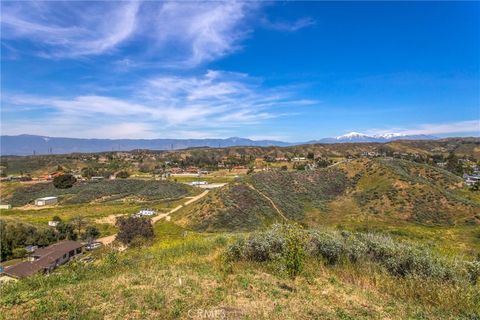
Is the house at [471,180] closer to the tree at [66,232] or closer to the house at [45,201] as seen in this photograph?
the tree at [66,232]

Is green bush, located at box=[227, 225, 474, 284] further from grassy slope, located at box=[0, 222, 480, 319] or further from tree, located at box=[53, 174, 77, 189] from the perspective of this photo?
tree, located at box=[53, 174, 77, 189]

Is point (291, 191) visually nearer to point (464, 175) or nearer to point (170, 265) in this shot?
point (170, 265)

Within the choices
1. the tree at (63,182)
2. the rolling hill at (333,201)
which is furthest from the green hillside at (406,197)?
the tree at (63,182)

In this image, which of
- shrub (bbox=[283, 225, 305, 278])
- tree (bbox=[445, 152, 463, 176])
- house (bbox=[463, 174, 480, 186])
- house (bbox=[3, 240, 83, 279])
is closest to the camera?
shrub (bbox=[283, 225, 305, 278])

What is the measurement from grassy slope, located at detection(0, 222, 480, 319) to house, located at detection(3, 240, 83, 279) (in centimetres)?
2046

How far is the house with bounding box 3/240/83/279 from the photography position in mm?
24969

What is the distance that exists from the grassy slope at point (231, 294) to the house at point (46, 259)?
20464 mm

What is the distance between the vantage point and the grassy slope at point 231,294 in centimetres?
616

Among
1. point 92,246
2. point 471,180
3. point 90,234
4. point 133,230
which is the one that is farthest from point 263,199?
point 471,180

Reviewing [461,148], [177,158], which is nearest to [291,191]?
[177,158]

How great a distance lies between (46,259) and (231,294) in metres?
30.7

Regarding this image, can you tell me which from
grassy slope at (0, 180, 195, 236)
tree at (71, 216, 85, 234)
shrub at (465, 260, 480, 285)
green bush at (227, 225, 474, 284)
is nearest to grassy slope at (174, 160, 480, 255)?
tree at (71, 216, 85, 234)

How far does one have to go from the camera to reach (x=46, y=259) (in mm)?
30453

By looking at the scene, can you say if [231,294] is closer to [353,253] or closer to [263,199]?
[353,253]
